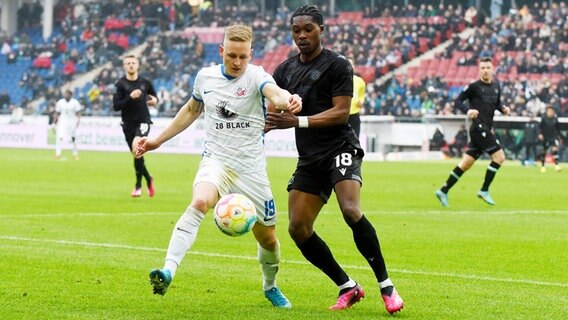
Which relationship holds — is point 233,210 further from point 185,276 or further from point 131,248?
point 131,248

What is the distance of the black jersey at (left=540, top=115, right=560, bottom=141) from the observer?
40344 mm

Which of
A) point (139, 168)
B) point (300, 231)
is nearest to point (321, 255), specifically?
point (300, 231)

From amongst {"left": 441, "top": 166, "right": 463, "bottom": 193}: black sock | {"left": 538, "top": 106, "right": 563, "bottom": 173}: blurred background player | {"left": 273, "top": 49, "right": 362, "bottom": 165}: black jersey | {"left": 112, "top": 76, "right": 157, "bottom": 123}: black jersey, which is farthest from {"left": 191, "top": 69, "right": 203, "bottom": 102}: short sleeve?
{"left": 538, "top": 106, "right": 563, "bottom": 173}: blurred background player

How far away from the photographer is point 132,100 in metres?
22.1

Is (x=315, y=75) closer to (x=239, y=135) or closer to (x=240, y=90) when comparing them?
(x=240, y=90)

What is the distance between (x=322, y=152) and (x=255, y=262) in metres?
3.24

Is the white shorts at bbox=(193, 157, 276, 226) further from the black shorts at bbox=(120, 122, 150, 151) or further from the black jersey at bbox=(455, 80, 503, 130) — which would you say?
the black shorts at bbox=(120, 122, 150, 151)

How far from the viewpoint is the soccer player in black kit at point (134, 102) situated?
21942 mm

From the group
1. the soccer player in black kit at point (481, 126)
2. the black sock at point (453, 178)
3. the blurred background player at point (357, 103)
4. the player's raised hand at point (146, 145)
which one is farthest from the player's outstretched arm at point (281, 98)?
the black sock at point (453, 178)

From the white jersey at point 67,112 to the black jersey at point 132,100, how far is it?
59.2 ft

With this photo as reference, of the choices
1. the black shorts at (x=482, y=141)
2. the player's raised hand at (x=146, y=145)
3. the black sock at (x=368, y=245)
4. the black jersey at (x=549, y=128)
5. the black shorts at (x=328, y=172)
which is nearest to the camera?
the black sock at (x=368, y=245)

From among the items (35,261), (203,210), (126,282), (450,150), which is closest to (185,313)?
(203,210)

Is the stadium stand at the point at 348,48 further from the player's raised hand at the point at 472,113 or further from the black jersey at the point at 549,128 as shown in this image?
the player's raised hand at the point at 472,113

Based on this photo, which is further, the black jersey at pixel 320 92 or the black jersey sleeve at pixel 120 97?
the black jersey sleeve at pixel 120 97
